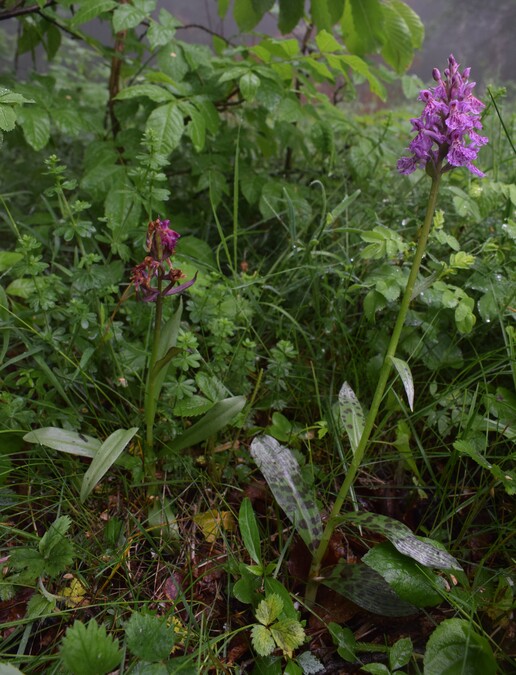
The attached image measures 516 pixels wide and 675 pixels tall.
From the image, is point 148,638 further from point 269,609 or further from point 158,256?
point 158,256

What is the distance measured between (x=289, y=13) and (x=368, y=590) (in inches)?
74.2

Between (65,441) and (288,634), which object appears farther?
(65,441)

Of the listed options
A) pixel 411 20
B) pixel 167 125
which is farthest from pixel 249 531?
pixel 411 20

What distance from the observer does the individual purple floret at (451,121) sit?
0.93 metres

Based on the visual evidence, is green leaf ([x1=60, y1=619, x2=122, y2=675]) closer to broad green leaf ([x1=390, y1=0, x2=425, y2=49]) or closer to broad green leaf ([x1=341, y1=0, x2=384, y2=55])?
broad green leaf ([x1=341, y1=0, x2=384, y2=55])

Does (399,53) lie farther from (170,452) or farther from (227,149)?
(170,452)

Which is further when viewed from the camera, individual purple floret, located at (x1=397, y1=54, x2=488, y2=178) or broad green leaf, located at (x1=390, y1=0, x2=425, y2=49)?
broad green leaf, located at (x1=390, y1=0, x2=425, y2=49)

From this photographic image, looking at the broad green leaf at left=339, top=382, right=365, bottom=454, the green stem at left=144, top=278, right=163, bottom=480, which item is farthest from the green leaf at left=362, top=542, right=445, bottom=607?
the green stem at left=144, top=278, right=163, bottom=480

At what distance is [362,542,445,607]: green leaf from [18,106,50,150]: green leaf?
1484 millimetres

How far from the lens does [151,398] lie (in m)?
1.09

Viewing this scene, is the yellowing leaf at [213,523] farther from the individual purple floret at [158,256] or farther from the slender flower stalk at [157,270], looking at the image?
the individual purple floret at [158,256]

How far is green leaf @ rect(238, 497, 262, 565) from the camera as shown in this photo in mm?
1045

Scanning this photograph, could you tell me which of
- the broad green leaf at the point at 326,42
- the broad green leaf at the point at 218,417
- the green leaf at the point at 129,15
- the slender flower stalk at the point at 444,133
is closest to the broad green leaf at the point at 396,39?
the broad green leaf at the point at 326,42

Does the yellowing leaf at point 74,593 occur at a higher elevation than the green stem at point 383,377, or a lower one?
lower
